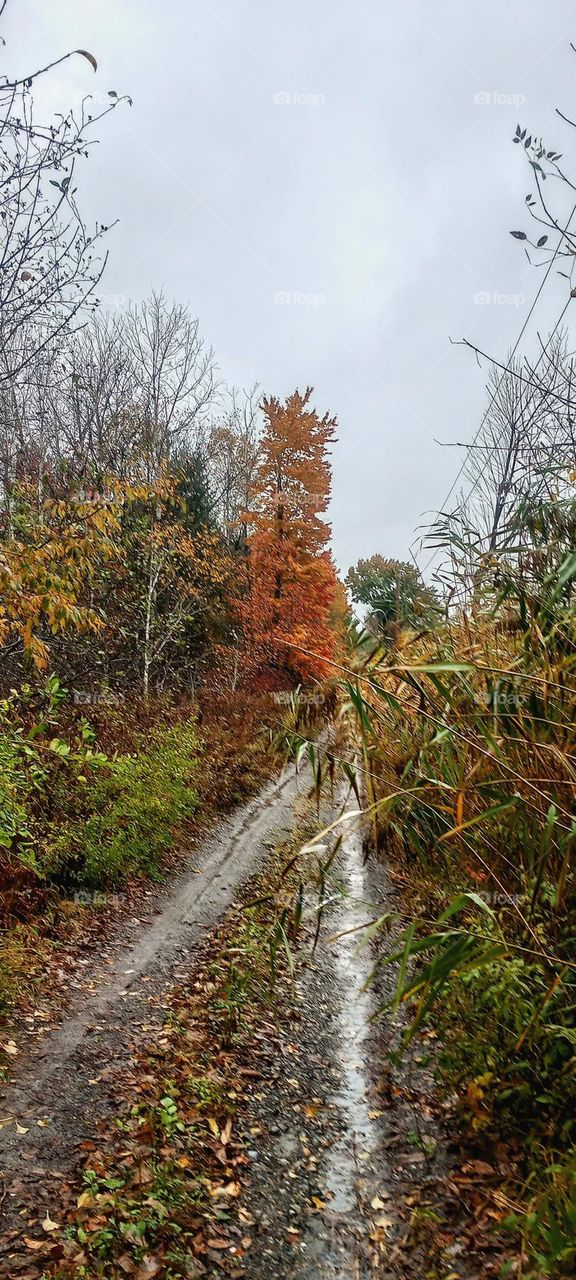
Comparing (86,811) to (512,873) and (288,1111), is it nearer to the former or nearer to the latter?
(288,1111)

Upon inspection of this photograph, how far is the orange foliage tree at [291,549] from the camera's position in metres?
19.1

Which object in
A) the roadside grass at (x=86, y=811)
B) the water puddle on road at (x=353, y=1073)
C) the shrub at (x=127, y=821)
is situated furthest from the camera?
the shrub at (x=127, y=821)

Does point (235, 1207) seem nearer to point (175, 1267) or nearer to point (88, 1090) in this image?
point (175, 1267)

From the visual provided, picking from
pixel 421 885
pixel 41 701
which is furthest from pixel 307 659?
A: pixel 421 885

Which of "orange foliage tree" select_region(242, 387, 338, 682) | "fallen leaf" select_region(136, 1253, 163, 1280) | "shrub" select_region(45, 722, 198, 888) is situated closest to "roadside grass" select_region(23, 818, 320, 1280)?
"fallen leaf" select_region(136, 1253, 163, 1280)

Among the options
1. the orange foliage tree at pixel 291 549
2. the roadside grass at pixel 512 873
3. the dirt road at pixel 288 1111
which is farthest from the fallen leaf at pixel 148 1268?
the orange foliage tree at pixel 291 549

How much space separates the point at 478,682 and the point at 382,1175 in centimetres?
284

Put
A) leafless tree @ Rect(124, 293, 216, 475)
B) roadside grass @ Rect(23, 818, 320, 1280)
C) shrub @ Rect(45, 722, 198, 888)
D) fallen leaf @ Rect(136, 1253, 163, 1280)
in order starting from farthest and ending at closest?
leafless tree @ Rect(124, 293, 216, 475) → shrub @ Rect(45, 722, 198, 888) → roadside grass @ Rect(23, 818, 320, 1280) → fallen leaf @ Rect(136, 1253, 163, 1280)

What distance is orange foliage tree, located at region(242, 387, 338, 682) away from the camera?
19.1 meters

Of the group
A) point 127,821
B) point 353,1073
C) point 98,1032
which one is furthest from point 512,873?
point 127,821

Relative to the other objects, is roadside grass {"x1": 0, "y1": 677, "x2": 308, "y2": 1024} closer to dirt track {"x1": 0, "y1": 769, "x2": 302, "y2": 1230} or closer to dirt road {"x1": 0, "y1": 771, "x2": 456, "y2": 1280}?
dirt track {"x1": 0, "y1": 769, "x2": 302, "y2": 1230}

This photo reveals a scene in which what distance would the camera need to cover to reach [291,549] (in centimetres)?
1973

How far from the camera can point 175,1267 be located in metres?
3.16

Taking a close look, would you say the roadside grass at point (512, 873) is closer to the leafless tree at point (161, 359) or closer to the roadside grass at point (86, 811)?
the roadside grass at point (86, 811)
